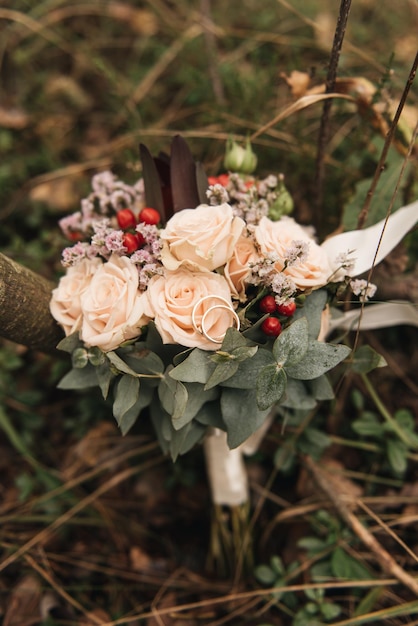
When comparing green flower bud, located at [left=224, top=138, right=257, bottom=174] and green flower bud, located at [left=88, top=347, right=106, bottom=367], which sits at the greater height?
green flower bud, located at [left=224, top=138, right=257, bottom=174]

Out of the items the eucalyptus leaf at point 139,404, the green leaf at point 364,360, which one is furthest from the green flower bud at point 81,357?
the green leaf at point 364,360

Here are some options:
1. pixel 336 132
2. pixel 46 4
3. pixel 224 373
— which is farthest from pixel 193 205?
pixel 46 4

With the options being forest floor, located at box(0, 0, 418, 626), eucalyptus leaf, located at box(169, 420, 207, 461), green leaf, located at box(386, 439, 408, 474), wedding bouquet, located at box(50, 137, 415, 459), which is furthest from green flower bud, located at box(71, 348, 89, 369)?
green leaf, located at box(386, 439, 408, 474)

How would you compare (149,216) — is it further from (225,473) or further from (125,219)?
(225,473)

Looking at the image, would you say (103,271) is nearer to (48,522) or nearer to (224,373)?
(224,373)

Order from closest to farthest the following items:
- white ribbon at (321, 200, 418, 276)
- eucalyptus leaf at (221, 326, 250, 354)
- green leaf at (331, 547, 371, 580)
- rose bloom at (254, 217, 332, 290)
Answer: eucalyptus leaf at (221, 326, 250, 354) < rose bloom at (254, 217, 332, 290) < white ribbon at (321, 200, 418, 276) < green leaf at (331, 547, 371, 580)

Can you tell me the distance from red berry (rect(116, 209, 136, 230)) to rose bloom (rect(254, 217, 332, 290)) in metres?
0.26

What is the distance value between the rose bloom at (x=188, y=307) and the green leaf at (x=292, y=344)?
96mm

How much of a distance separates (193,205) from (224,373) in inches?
14.6

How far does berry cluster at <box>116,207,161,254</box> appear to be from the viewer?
972 mm

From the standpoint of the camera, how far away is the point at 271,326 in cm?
92

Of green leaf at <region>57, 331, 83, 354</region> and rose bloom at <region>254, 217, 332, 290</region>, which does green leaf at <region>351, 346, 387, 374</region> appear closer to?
rose bloom at <region>254, 217, 332, 290</region>

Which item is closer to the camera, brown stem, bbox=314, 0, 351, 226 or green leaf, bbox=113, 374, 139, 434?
green leaf, bbox=113, 374, 139, 434

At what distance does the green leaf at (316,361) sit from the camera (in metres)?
0.90
